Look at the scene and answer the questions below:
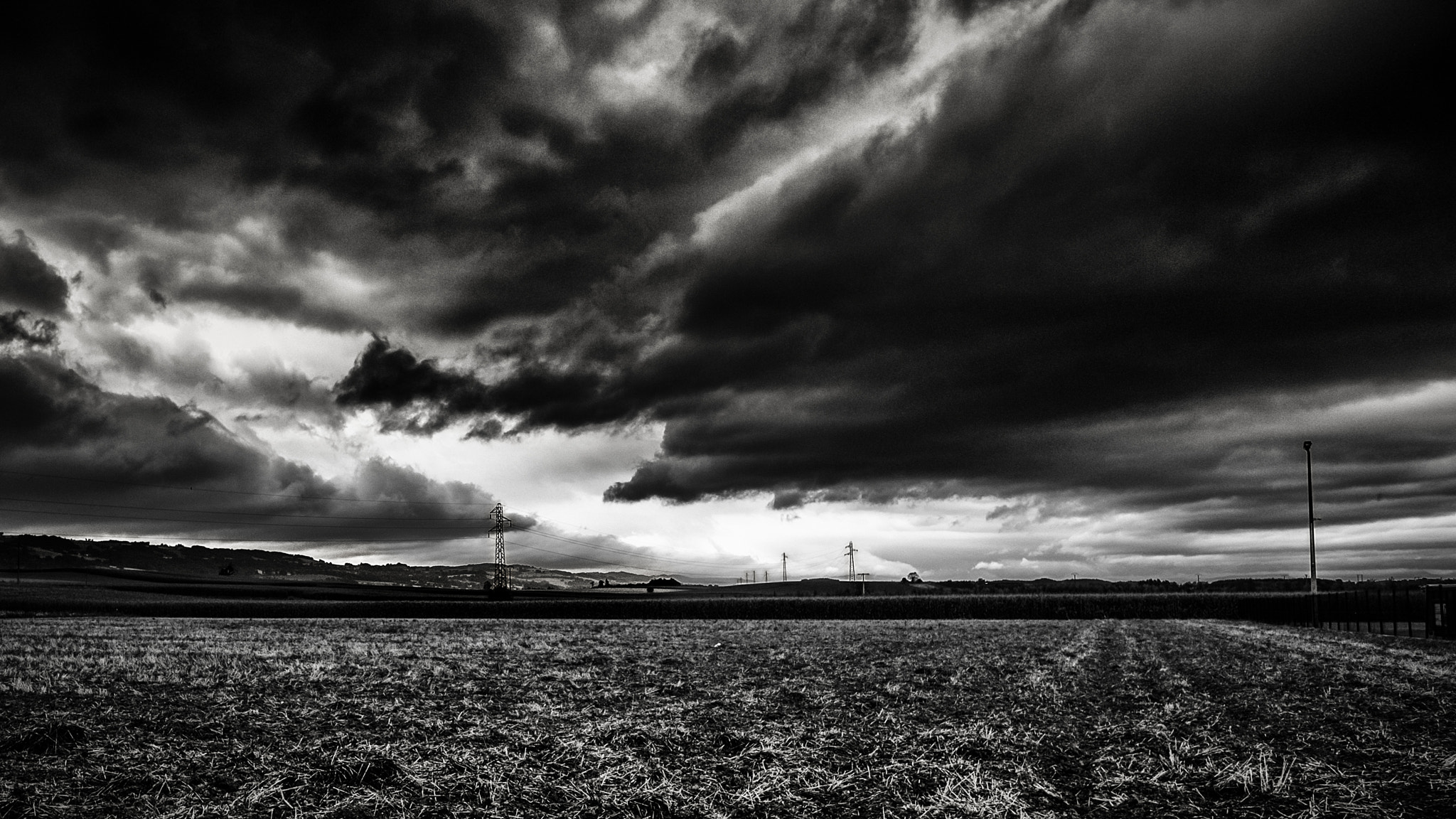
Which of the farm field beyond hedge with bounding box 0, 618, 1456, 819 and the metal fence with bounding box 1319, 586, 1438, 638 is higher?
the farm field beyond hedge with bounding box 0, 618, 1456, 819

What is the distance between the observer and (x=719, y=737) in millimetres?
13289

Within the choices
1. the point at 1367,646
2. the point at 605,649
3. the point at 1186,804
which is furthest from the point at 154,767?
the point at 1367,646

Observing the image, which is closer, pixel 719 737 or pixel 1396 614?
pixel 719 737

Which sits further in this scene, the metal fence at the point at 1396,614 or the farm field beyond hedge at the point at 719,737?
the metal fence at the point at 1396,614

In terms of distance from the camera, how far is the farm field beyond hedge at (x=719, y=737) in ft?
33.2

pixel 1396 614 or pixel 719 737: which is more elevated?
pixel 719 737

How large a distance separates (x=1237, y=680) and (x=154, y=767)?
2260 cm

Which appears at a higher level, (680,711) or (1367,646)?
(680,711)

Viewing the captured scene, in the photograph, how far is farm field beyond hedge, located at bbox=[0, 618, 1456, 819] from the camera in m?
10.1

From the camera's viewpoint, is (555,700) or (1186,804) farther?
(555,700)

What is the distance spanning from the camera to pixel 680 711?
1611cm

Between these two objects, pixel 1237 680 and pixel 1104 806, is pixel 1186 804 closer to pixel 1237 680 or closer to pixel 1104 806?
pixel 1104 806

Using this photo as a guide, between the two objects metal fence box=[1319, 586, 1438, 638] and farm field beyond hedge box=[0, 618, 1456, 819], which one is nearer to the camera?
farm field beyond hedge box=[0, 618, 1456, 819]

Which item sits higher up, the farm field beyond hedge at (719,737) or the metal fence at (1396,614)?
the farm field beyond hedge at (719,737)
